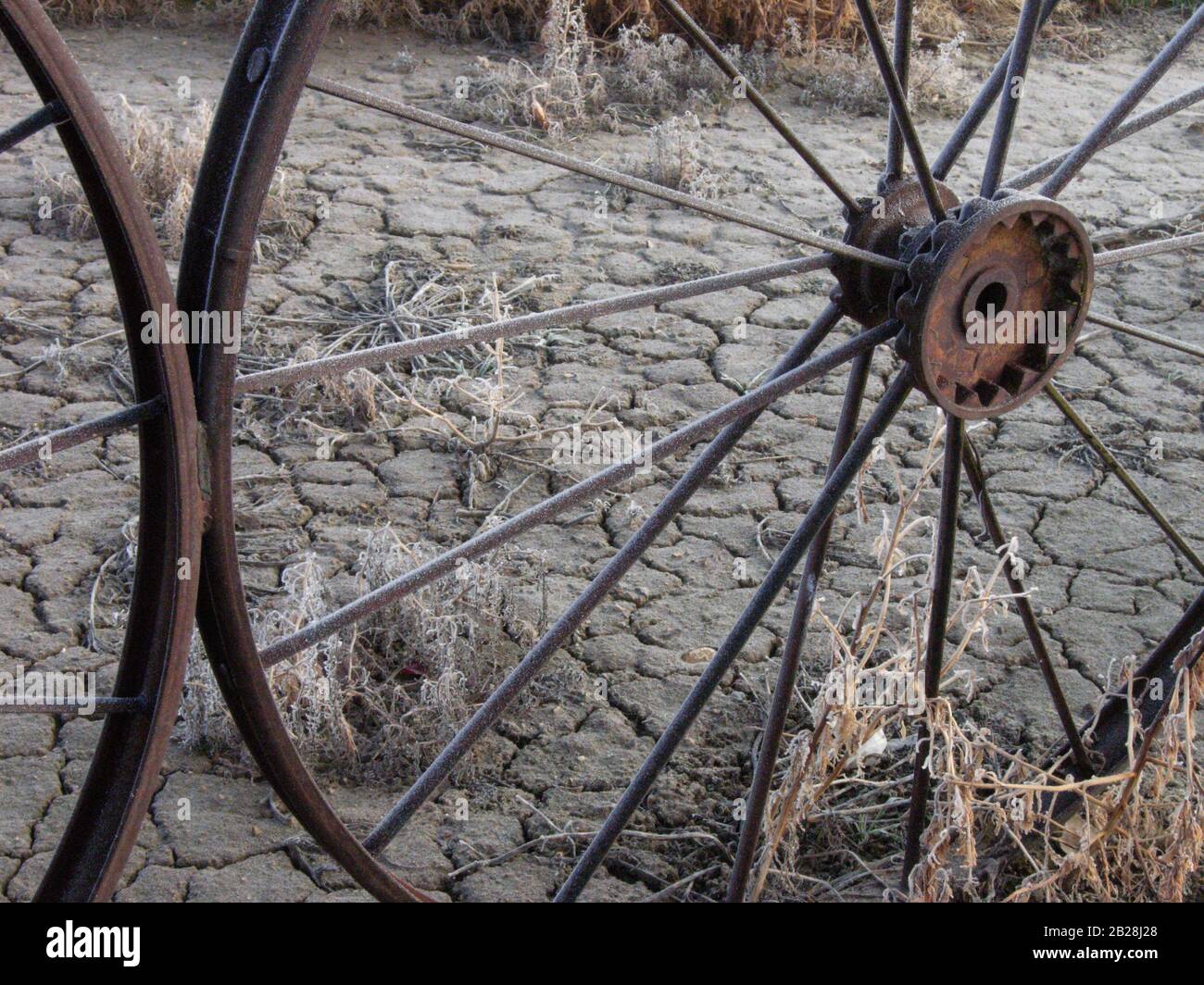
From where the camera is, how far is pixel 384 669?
3354 millimetres

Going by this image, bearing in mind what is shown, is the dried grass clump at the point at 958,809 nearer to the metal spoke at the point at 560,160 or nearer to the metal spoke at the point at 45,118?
the metal spoke at the point at 560,160

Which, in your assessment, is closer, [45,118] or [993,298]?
[45,118]

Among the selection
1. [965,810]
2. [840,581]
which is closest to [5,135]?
[965,810]

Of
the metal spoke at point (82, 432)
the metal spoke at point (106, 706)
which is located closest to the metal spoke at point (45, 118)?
the metal spoke at point (82, 432)

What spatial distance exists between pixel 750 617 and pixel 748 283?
0.54 meters

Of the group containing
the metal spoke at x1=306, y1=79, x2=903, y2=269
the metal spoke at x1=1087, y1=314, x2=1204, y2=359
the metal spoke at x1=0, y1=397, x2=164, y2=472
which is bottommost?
the metal spoke at x1=0, y1=397, x2=164, y2=472

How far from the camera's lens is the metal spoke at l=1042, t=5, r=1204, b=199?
217 cm

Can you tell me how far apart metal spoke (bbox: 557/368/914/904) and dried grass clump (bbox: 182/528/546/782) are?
81cm

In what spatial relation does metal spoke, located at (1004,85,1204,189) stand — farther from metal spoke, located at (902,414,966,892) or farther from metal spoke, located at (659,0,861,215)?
metal spoke, located at (902,414,966,892)

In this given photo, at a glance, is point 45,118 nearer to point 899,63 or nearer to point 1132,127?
point 899,63

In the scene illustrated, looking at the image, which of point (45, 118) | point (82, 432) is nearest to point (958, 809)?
point (82, 432)

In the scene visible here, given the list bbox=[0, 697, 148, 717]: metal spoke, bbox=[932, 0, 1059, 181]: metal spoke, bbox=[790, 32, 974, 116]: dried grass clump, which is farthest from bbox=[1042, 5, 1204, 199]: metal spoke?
bbox=[790, 32, 974, 116]: dried grass clump

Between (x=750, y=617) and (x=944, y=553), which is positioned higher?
(x=944, y=553)

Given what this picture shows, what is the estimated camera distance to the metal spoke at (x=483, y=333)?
5.23ft
